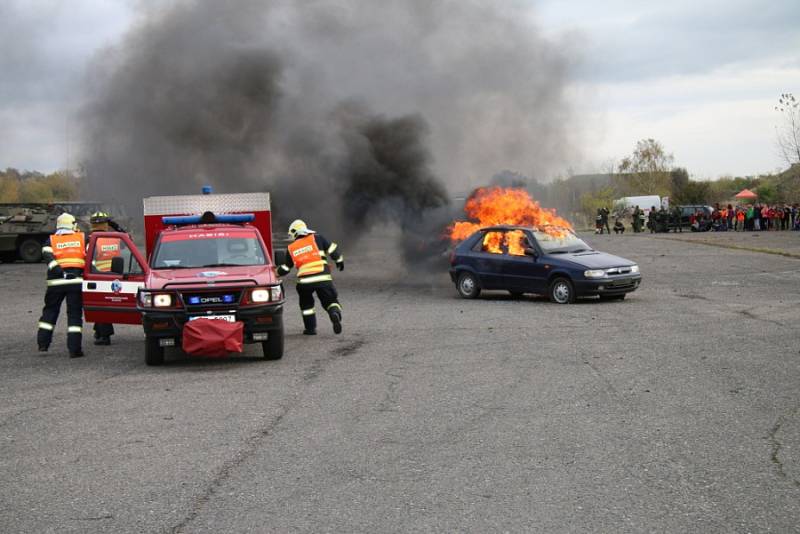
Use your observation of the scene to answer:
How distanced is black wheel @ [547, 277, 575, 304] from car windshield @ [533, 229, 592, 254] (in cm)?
71

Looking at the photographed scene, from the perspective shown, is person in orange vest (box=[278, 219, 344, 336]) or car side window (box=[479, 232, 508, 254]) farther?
car side window (box=[479, 232, 508, 254])

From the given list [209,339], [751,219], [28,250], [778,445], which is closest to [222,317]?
[209,339]

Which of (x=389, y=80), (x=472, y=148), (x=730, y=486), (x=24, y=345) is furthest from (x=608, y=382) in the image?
(x=389, y=80)

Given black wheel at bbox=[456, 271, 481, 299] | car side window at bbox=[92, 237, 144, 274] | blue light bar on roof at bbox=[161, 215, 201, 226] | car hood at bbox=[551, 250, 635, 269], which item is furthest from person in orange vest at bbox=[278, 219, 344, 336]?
black wheel at bbox=[456, 271, 481, 299]

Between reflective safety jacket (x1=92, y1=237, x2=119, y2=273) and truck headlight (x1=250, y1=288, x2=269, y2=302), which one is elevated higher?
reflective safety jacket (x1=92, y1=237, x2=119, y2=273)

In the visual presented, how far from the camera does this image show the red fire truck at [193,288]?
10258 millimetres

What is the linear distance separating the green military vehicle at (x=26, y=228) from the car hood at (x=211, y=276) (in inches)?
961

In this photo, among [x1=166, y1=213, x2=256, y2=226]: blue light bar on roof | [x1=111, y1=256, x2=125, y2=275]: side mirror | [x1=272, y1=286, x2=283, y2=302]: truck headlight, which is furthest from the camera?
[x1=166, y1=213, x2=256, y2=226]: blue light bar on roof

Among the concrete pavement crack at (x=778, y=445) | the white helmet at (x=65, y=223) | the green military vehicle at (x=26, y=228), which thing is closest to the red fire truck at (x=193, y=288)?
the white helmet at (x=65, y=223)

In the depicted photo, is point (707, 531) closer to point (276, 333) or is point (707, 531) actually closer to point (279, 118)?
point (276, 333)

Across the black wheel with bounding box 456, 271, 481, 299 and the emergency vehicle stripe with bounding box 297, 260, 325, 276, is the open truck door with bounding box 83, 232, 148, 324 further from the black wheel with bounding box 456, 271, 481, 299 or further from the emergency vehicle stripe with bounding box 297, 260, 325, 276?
the black wheel with bounding box 456, 271, 481, 299

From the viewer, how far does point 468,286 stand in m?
18.4

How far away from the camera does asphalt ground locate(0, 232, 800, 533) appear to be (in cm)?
495

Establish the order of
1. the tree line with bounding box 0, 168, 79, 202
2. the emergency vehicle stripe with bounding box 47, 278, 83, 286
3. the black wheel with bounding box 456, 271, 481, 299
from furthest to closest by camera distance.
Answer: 1. the tree line with bounding box 0, 168, 79, 202
2. the black wheel with bounding box 456, 271, 481, 299
3. the emergency vehicle stripe with bounding box 47, 278, 83, 286
